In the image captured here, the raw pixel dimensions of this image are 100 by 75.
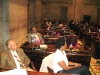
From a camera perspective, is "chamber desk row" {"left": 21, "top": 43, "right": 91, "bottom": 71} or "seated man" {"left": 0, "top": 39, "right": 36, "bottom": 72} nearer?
"seated man" {"left": 0, "top": 39, "right": 36, "bottom": 72}

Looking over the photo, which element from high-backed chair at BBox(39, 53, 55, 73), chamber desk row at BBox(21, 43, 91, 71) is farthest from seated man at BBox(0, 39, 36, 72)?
chamber desk row at BBox(21, 43, 91, 71)

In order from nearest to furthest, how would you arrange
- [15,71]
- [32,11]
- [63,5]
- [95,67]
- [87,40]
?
[15,71] → [95,67] → [87,40] → [32,11] → [63,5]

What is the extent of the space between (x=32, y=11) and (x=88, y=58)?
24.4 feet

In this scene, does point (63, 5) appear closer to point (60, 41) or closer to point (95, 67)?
point (95, 67)

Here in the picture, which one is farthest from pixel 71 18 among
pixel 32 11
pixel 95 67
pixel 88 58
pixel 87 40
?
pixel 88 58

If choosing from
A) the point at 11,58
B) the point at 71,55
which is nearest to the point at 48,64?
the point at 11,58

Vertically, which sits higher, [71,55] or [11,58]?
[11,58]

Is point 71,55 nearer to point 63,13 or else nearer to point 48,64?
point 48,64

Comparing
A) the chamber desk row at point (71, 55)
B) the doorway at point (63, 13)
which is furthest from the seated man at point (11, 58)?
the doorway at point (63, 13)

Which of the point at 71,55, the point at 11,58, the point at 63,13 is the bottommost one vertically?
the point at 71,55

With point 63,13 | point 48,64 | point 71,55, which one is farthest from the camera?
point 63,13

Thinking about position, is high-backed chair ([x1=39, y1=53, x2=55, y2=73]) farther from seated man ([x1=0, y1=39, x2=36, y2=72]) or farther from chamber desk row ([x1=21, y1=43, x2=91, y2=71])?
chamber desk row ([x1=21, y1=43, x2=91, y2=71])

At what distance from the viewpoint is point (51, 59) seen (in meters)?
3.21

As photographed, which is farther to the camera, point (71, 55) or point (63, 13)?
point (63, 13)
